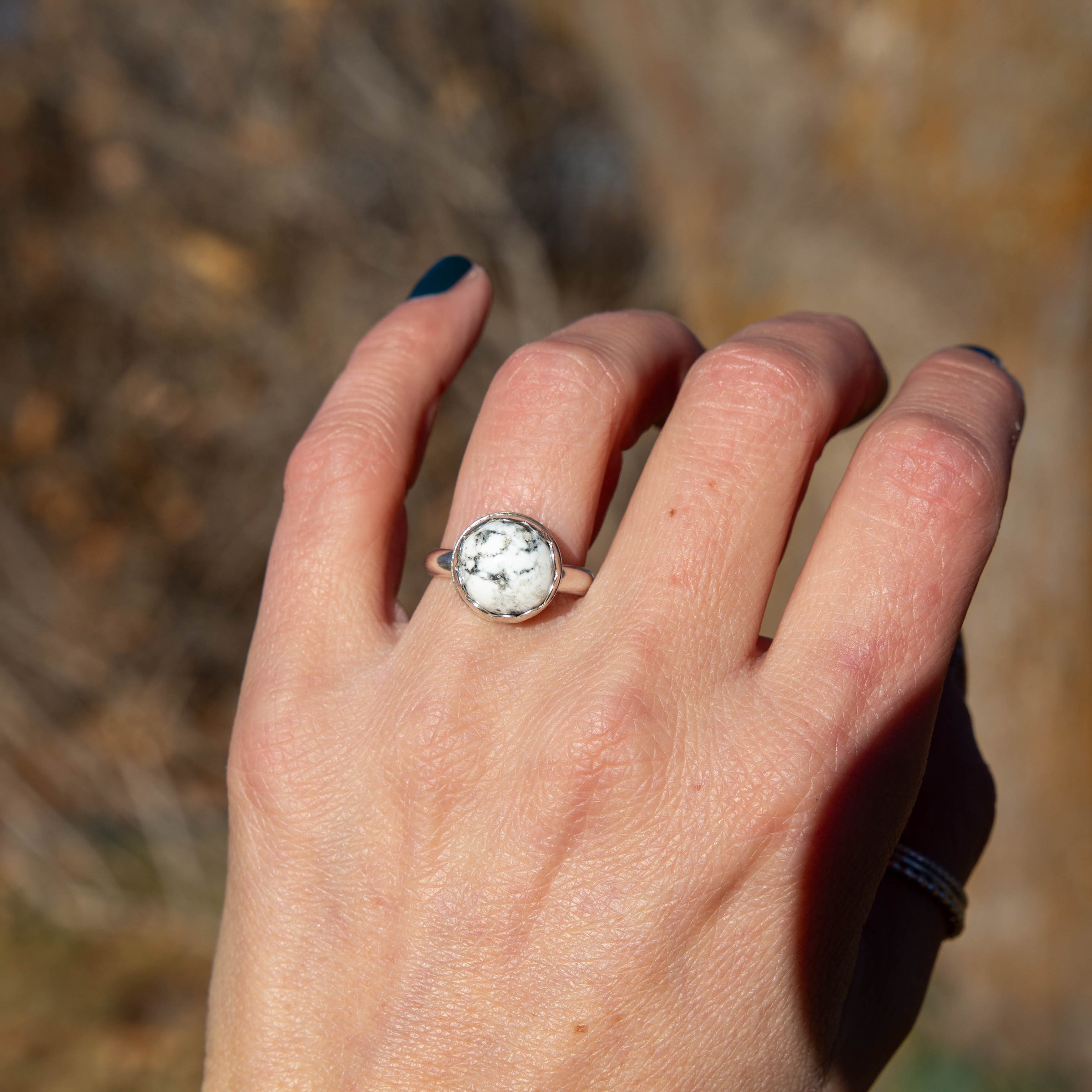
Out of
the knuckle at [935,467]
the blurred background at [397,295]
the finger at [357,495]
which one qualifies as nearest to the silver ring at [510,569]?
the finger at [357,495]

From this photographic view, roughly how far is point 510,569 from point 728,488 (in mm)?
295

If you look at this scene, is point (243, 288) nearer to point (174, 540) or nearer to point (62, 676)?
point (174, 540)

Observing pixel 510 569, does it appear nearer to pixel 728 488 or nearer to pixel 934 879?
pixel 728 488

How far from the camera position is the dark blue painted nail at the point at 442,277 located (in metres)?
1.47

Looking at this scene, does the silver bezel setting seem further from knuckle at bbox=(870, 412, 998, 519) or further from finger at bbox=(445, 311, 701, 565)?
knuckle at bbox=(870, 412, 998, 519)

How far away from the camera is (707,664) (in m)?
1.06

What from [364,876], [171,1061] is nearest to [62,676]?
[171,1061]

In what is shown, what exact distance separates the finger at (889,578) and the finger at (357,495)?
1.88 feet

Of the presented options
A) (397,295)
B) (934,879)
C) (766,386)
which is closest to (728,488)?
(766,386)

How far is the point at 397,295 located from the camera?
14.3 feet

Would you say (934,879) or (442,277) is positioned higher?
(442,277)

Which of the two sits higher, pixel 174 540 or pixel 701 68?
pixel 701 68

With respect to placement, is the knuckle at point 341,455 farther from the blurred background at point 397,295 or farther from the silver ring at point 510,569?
the blurred background at point 397,295

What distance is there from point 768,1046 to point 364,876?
21.4 inches
